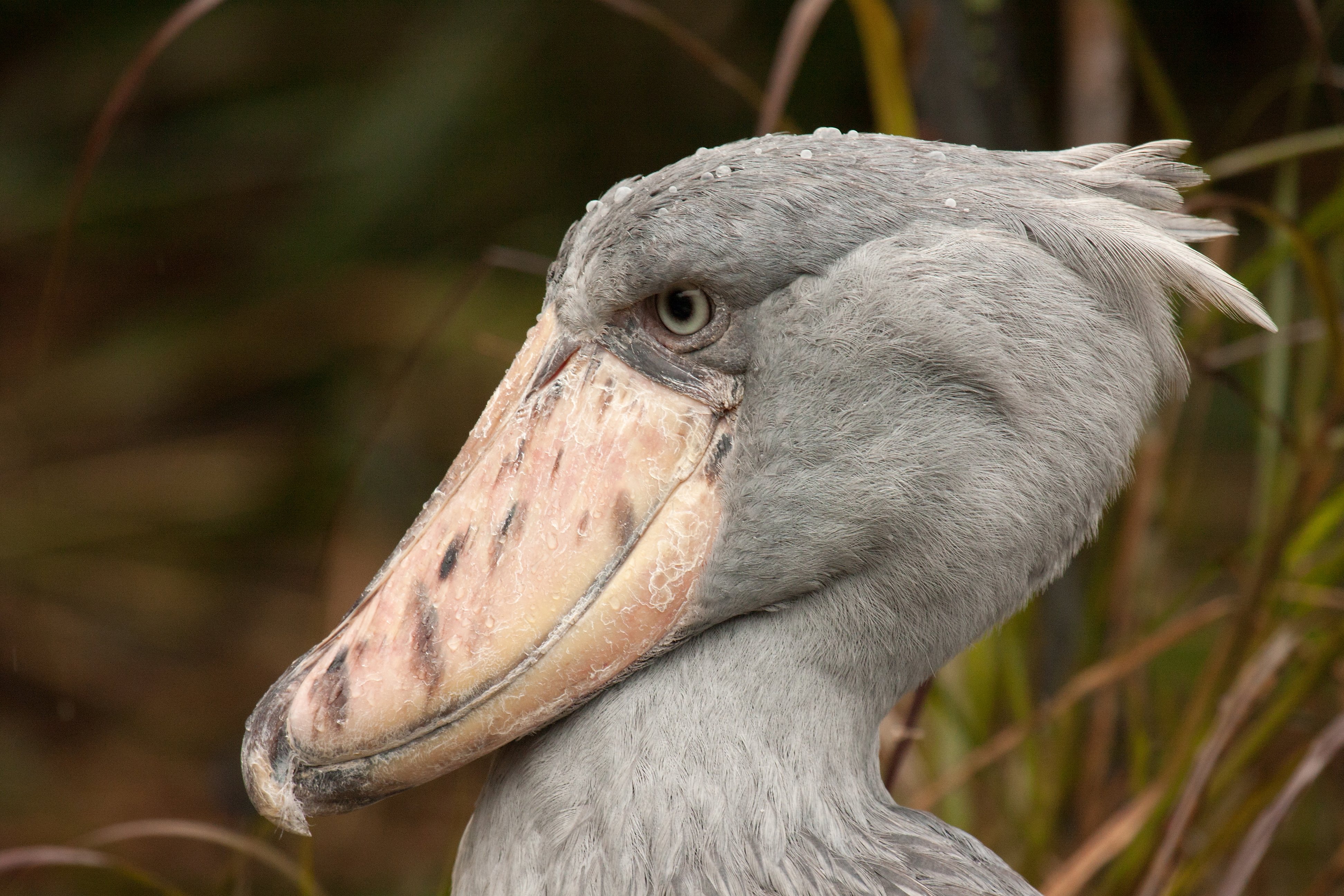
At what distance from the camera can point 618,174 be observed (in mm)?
3598

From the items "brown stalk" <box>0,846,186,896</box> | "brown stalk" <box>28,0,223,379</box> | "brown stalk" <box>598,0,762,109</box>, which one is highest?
"brown stalk" <box>598,0,762,109</box>

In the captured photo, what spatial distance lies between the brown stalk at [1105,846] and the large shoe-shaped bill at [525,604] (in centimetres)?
94

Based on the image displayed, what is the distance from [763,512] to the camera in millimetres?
1141

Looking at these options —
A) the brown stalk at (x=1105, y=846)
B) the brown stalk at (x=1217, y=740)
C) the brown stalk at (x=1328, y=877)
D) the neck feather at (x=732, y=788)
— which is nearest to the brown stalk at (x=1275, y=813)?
the brown stalk at (x=1217, y=740)

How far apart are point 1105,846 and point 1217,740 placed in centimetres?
26

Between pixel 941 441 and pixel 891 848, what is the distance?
1.19 ft

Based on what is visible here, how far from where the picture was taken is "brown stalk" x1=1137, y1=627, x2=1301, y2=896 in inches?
62.5

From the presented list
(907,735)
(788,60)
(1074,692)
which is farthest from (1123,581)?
(788,60)

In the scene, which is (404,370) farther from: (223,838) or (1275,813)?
(1275,813)

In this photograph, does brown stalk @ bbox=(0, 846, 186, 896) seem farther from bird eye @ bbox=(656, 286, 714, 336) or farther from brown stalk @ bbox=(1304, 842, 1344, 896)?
brown stalk @ bbox=(1304, 842, 1344, 896)

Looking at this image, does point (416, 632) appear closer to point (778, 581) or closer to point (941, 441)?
point (778, 581)

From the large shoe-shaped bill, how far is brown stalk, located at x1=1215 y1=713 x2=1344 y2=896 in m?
0.87

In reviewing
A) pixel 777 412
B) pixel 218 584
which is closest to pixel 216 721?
pixel 218 584

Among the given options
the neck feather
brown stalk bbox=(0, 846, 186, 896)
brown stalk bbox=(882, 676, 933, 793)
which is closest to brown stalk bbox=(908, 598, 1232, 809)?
brown stalk bbox=(882, 676, 933, 793)
